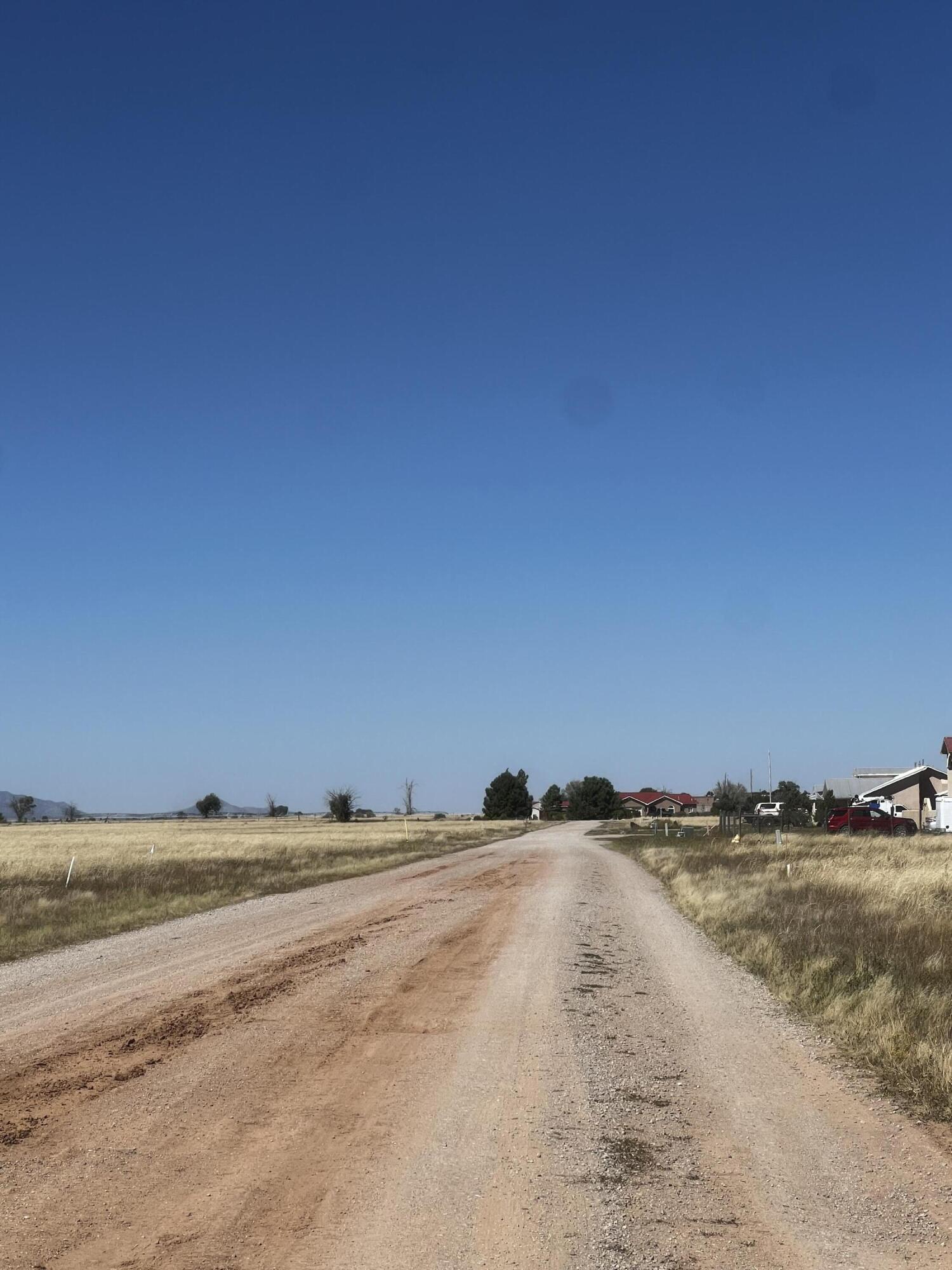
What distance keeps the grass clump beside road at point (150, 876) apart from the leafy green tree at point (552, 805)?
271ft

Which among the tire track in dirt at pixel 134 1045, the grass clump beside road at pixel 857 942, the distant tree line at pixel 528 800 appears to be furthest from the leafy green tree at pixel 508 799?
the tire track in dirt at pixel 134 1045

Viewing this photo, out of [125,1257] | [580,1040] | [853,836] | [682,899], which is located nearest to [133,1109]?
[125,1257]

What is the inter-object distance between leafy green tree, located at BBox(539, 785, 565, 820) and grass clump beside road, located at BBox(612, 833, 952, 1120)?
361 ft

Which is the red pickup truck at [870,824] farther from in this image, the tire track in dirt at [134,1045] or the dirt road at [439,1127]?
the tire track in dirt at [134,1045]

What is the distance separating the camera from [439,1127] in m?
6.77

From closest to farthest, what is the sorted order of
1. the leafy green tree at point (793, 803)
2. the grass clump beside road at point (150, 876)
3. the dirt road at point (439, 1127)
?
the dirt road at point (439, 1127) → the grass clump beside road at point (150, 876) → the leafy green tree at point (793, 803)

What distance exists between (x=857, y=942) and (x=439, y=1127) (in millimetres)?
9439

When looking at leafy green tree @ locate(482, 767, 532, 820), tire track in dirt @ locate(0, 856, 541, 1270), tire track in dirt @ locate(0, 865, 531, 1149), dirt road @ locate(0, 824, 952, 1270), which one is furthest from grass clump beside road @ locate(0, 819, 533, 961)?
leafy green tree @ locate(482, 767, 532, 820)

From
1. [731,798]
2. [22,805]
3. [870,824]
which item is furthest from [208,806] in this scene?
[870,824]

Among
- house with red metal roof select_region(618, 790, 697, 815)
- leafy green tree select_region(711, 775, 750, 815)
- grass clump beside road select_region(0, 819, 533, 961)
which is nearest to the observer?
grass clump beside road select_region(0, 819, 533, 961)

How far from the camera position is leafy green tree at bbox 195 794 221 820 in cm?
18338

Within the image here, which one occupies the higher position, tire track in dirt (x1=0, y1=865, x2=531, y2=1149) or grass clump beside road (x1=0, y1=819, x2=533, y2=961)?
grass clump beside road (x1=0, y1=819, x2=533, y2=961)

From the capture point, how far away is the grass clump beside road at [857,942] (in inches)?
344

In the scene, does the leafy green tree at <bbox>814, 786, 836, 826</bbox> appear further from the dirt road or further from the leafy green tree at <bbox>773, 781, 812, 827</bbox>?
the dirt road
